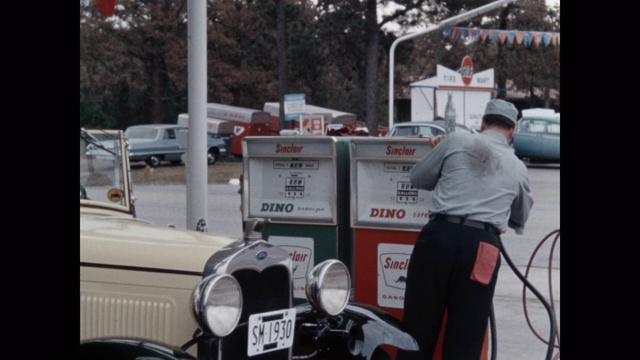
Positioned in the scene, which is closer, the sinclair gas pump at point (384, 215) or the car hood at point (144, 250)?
the car hood at point (144, 250)

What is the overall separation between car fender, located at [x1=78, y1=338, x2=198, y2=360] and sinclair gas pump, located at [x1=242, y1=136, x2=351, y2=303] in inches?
115

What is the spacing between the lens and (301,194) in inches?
263

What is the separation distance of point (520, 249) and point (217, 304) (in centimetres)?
1048

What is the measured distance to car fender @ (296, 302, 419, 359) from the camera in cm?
470

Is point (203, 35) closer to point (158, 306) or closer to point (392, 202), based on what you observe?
point (392, 202)

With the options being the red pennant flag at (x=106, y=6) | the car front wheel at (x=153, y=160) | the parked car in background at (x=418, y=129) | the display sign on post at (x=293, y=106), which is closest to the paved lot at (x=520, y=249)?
the display sign on post at (x=293, y=106)

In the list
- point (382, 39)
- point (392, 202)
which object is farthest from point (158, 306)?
point (382, 39)

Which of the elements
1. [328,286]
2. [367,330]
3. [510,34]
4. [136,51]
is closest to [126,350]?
[328,286]

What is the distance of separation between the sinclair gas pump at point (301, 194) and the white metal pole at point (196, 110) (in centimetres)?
33

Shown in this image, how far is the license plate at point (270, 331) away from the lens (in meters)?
3.97

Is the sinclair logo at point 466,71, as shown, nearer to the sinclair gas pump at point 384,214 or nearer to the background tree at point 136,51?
the background tree at point 136,51

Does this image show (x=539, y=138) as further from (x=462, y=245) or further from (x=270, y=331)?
(x=270, y=331)
